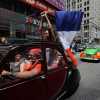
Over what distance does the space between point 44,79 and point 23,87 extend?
64 centimetres

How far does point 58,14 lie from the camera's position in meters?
8.19

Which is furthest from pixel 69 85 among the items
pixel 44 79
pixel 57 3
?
pixel 57 3

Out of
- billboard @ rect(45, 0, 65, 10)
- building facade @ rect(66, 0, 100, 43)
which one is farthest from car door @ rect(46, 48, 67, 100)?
building facade @ rect(66, 0, 100, 43)

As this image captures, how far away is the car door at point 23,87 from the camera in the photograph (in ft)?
13.1

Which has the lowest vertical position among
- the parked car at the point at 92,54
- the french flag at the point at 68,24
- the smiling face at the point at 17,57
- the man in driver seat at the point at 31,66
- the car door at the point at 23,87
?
the parked car at the point at 92,54

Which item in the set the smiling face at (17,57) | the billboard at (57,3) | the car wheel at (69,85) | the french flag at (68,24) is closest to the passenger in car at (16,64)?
the smiling face at (17,57)

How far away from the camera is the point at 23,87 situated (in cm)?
429

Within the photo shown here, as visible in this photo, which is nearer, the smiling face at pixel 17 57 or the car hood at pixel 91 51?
the smiling face at pixel 17 57

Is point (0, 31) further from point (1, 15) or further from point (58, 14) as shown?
point (58, 14)

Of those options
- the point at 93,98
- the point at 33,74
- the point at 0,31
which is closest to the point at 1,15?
the point at 0,31

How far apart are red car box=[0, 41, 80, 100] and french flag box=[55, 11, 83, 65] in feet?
5.98

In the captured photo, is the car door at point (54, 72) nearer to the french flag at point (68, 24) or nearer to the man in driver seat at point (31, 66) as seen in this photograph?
the man in driver seat at point (31, 66)

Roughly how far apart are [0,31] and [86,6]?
101 m

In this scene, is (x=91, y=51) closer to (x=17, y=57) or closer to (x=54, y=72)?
(x=54, y=72)
